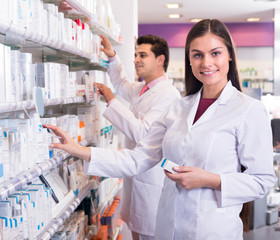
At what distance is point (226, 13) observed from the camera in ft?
28.0

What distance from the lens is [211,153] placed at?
166 cm

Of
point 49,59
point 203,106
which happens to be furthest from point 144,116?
point 203,106

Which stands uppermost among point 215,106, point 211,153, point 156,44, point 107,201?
point 156,44

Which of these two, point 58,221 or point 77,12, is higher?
point 77,12

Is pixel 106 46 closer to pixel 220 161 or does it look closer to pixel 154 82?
pixel 154 82

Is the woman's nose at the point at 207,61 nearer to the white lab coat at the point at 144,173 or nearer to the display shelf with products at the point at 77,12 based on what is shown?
the white lab coat at the point at 144,173

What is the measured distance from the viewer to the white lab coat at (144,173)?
265 cm

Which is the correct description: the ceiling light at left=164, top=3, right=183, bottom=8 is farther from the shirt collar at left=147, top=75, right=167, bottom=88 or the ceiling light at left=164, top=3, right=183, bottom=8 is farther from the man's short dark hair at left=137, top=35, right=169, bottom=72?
the shirt collar at left=147, top=75, right=167, bottom=88

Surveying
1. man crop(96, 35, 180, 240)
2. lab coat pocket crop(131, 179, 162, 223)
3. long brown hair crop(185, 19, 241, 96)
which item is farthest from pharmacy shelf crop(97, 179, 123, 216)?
long brown hair crop(185, 19, 241, 96)

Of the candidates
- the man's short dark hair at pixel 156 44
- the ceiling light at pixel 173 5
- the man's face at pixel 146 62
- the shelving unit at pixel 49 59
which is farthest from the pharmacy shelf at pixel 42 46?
the ceiling light at pixel 173 5

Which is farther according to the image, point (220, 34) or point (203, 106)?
point (203, 106)

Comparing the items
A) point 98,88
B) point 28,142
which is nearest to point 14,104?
point 28,142

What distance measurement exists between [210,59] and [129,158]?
69 cm

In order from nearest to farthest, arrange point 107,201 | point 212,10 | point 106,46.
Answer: point 106,46 < point 107,201 < point 212,10
